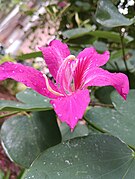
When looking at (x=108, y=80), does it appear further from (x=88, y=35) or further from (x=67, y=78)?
(x=88, y=35)

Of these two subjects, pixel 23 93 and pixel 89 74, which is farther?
pixel 23 93

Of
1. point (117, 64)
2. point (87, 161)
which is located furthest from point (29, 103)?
point (117, 64)

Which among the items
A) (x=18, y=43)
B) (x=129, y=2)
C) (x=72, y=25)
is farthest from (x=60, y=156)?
(x=18, y=43)

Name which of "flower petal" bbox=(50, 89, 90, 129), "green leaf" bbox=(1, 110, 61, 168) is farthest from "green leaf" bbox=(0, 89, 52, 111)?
"flower petal" bbox=(50, 89, 90, 129)

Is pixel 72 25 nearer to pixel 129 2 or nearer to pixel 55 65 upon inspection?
pixel 129 2

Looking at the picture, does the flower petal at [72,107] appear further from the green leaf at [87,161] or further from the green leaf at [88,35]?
the green leaf at [88,35]

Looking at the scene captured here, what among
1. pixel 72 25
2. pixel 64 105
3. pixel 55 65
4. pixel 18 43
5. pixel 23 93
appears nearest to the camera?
pixel 64 105

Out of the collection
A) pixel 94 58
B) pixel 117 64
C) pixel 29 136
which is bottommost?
pixel 117 64
